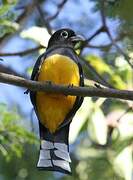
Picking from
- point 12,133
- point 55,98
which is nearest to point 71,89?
point 55,98

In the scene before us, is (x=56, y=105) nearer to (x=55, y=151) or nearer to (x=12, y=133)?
(x=55, y=151)

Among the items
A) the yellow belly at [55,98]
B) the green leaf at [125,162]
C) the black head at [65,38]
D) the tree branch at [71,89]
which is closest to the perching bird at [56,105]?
the yellow belly at [55,98]

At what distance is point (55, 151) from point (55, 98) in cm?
28

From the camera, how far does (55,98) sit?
3695 mm

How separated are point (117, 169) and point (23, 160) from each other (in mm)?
978

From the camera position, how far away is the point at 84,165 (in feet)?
18.7

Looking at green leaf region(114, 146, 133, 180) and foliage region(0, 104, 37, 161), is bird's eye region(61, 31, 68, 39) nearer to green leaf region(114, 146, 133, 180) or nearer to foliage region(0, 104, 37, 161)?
foliage region(0, 104, 37, 161)

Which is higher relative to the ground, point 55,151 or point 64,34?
point 64,34

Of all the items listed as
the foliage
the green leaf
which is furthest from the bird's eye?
the green leaf

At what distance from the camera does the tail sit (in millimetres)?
3521

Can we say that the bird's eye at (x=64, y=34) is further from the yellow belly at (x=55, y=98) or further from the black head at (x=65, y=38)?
the yellow belly at (x=55, y=98)

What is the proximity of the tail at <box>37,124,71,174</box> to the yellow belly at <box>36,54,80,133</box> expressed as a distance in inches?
1.6

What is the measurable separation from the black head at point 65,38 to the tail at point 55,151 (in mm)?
606

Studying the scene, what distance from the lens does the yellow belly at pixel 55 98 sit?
3668 millimetres
